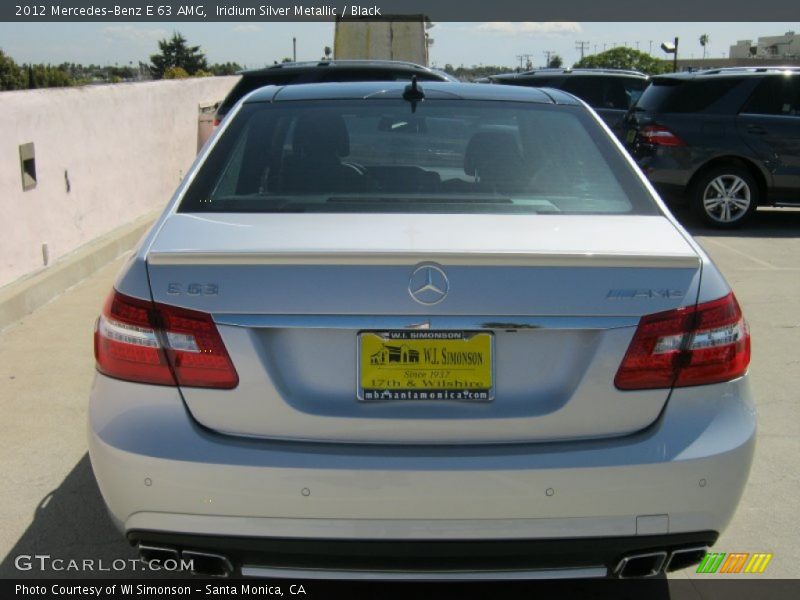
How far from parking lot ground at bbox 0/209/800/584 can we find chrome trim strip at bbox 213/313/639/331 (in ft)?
4.47

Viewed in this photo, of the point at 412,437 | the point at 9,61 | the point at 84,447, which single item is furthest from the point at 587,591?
the point at 9,61

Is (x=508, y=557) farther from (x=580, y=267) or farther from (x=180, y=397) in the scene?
(x=180, y=397)

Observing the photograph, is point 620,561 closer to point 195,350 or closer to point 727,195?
point 195,350

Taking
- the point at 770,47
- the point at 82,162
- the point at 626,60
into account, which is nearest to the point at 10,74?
the point at 82,162

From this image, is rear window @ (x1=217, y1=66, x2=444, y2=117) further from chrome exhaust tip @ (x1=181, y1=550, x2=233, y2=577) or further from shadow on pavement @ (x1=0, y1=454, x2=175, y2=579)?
chrome exhaust tip @ (x1=181, y1=550, x2=233, y2=577)

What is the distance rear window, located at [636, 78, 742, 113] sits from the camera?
1123 cm

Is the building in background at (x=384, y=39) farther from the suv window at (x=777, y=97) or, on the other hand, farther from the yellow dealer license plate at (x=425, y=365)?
the yellow dealer license plate at (x=425, y=365)

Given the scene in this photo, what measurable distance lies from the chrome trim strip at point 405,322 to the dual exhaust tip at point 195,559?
64cm

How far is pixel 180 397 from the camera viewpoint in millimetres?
2697

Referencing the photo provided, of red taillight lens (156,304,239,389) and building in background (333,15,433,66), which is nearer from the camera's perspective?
red taillight lens (156,304,239,389)

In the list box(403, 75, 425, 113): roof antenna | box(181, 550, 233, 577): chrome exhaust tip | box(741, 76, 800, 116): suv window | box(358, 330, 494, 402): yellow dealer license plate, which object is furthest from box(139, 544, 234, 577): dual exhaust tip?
box(741, 76, 800, 116): suv window

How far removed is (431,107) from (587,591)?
1848 millimetres

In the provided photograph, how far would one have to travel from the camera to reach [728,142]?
434 inches

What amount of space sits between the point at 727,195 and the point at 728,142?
60 centimetres
